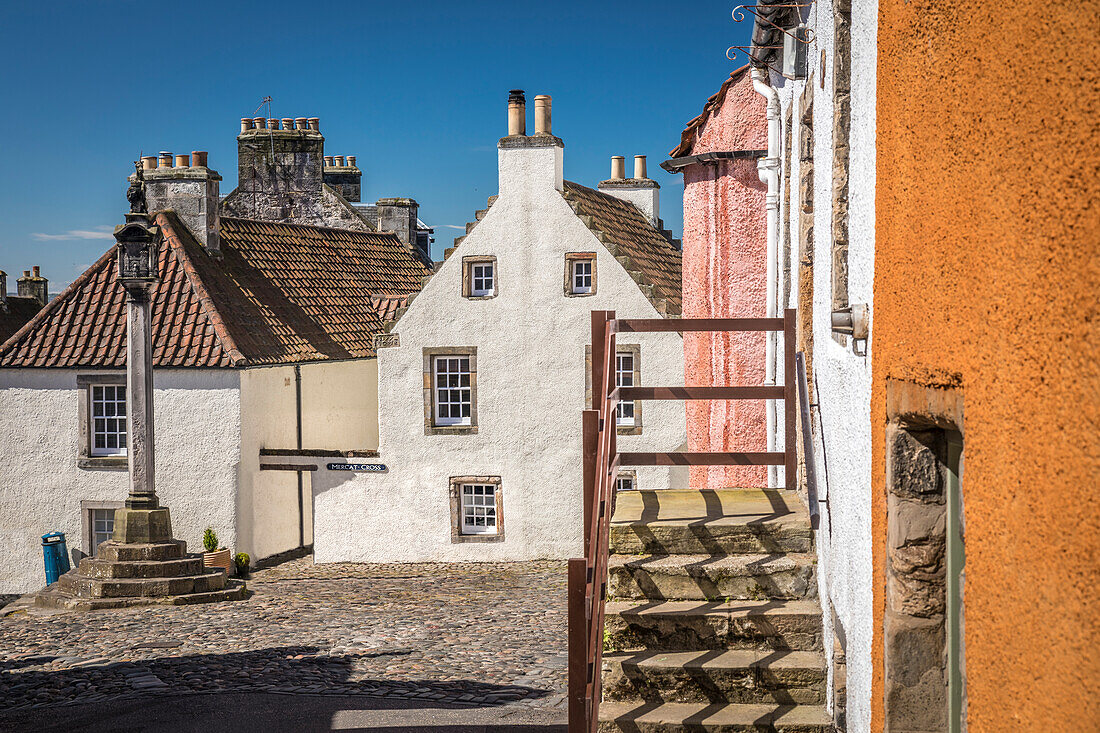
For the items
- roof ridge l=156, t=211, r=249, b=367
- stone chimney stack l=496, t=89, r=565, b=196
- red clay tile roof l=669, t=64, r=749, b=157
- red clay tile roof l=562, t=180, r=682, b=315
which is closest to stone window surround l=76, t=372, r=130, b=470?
roof ridge l=156, t=211, r=249, b=367

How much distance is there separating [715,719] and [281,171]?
2912 cm

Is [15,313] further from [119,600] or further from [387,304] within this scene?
[119,600]

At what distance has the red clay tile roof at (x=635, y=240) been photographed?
22344 mm

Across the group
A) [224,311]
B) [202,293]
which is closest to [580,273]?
[224,311]

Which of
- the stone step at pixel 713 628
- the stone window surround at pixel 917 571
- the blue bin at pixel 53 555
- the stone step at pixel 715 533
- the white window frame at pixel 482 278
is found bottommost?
the blue bin at pixel 53 555

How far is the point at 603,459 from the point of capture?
662 cm

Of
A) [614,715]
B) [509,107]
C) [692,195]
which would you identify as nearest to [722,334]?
[692,195]

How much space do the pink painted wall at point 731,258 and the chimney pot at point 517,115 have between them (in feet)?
34.0

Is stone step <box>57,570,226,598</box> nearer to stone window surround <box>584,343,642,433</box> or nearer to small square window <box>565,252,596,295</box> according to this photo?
stone window surround <box>584,343,642,433</box>

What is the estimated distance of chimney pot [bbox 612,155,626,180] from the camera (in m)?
27.8

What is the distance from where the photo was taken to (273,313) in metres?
24.9

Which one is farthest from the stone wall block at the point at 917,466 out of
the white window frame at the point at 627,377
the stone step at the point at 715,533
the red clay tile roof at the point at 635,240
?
the red clay tile roof at the point at 635,240

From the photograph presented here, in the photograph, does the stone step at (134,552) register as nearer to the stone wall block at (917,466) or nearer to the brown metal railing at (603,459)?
the brown metal railing at (603,459)

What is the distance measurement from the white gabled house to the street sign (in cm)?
13
